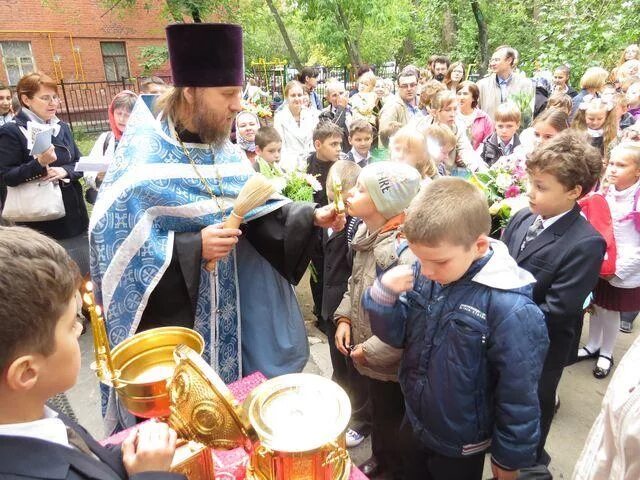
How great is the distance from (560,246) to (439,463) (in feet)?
3.82

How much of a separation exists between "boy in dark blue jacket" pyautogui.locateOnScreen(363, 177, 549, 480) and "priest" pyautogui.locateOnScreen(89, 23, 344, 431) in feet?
1.94

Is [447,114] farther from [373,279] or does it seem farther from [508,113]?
[373,279]

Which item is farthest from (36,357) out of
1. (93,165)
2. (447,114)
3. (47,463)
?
(447,114)

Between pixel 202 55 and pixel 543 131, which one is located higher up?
pixel 202 55

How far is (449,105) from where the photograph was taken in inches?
197

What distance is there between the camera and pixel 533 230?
2527 mm

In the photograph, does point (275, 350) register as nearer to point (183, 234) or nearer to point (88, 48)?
point (183, 234)

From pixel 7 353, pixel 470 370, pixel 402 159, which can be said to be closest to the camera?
pixel 7 353

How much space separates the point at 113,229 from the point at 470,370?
1605 mm

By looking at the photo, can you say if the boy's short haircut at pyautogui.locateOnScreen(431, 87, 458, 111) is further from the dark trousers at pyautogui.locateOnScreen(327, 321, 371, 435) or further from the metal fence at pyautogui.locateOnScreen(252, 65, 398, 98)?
the metal fence at pyautogui.locateOnScreen(252, 65, 398, 98)

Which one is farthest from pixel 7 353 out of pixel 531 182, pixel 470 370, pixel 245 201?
pixel 531 182

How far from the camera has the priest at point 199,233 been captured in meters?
2.10

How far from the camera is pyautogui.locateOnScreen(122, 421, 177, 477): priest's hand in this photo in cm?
111

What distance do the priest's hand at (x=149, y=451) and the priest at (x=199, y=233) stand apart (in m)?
1.01
